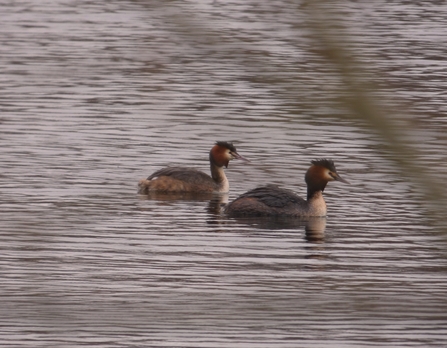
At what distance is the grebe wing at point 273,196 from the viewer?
53.5ft

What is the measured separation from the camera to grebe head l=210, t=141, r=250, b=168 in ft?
60.6

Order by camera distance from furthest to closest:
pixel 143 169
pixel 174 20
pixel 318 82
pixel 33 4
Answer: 1. pixel 33 4
2. pixel 143 169
3. pixel 318 82
4. pixel 174 20

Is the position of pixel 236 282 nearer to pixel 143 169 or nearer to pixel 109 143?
pixel 143 169

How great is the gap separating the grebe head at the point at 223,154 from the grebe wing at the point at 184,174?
0.43 m

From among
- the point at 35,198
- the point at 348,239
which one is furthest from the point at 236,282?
the point at 35,198

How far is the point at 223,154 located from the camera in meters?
18.5

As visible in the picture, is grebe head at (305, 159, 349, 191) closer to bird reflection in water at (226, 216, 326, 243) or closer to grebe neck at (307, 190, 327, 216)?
grebe neck at (307, 190, 327, 216)

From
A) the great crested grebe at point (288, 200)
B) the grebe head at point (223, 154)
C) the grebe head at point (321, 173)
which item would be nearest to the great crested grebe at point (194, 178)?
the grebe head at point (223, 154)

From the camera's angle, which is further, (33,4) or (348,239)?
(33,4)

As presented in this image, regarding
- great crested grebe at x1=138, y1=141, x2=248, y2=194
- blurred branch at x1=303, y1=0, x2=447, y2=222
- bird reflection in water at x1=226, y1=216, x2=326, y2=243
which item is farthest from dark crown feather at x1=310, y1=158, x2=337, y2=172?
blurred branch at x1=303, y1=0, x2=447, y2=222

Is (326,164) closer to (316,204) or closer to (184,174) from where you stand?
(316,204)

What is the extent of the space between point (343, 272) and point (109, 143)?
28.6 ft

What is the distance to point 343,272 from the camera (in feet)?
41.1

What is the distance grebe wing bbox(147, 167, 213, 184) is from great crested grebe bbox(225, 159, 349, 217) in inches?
51.9
